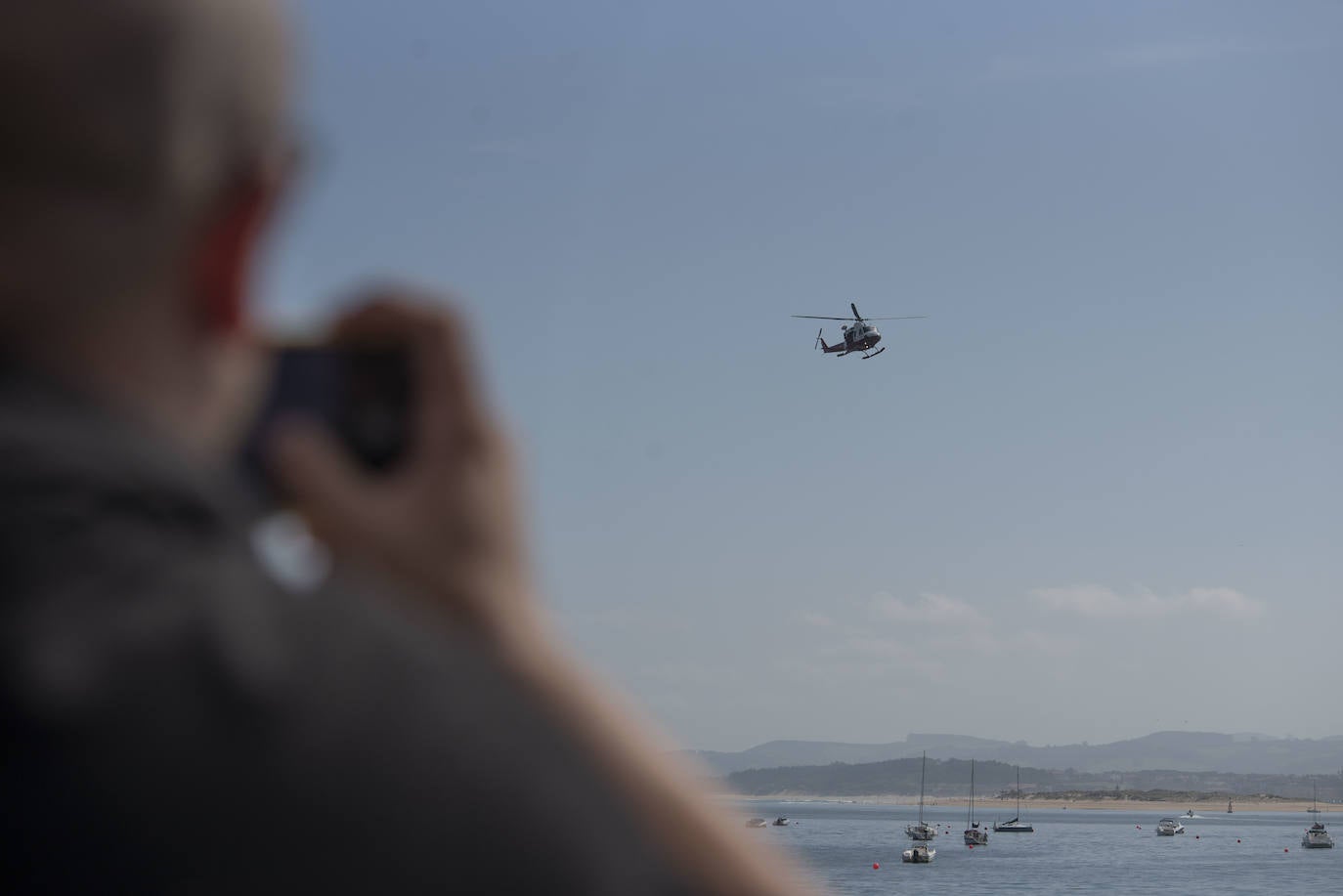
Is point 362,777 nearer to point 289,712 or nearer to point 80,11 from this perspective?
point 289,712

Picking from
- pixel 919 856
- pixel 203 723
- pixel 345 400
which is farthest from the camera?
pixel 919 856

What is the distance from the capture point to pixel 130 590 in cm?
69

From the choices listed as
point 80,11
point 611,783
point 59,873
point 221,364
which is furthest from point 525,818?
point 80,11

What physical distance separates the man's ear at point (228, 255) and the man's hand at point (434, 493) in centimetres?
11

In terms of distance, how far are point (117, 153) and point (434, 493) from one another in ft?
1.03

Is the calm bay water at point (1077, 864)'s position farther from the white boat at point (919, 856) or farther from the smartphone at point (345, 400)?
the smartphone at point (345, 400)

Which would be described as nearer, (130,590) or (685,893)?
(130,590)

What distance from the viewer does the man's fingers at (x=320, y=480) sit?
91 cm

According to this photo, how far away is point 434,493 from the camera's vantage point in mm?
934

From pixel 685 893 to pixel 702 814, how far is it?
0.23 ft

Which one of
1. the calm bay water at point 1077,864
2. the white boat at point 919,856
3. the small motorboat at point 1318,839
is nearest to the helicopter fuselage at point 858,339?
the calm bay water at point 1077,864

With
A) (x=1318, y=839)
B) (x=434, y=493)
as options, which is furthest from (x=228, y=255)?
(x=1318, y=839)

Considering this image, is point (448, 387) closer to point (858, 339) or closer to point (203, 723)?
point (203, 723)

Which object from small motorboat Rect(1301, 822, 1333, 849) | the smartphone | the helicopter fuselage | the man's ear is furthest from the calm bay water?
the man's ear
